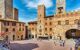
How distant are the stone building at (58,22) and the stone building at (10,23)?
8.50 m

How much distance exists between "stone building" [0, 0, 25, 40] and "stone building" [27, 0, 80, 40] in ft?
27.9

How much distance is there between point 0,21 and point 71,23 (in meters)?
20.7

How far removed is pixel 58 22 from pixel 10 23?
50.1 feet

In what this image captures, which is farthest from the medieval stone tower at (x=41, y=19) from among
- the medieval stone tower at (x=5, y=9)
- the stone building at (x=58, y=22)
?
the medieval stone tower at (x=5, y=9)

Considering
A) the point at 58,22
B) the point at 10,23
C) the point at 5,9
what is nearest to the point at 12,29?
the point at 10,23

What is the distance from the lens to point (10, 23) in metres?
38.0

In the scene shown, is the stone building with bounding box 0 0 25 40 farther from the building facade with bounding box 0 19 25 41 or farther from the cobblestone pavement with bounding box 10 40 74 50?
the cobblestone pavement with bounding box 10 40 74 50

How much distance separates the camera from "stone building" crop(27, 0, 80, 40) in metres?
37.9

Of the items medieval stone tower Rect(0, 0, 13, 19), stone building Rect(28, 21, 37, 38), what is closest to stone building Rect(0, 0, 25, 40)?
medieval stone tower Rect(0, 0, 13, 19)

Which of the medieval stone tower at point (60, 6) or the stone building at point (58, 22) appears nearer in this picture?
the stone building at point (58, 22)

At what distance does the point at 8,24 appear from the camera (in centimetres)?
3734

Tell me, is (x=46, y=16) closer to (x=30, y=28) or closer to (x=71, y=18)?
(x=30, y=28)

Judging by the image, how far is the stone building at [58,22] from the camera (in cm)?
3794

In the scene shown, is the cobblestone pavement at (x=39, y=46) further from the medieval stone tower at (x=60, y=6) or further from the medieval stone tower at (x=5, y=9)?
the medieval stone tower at (x=5, y=9)
